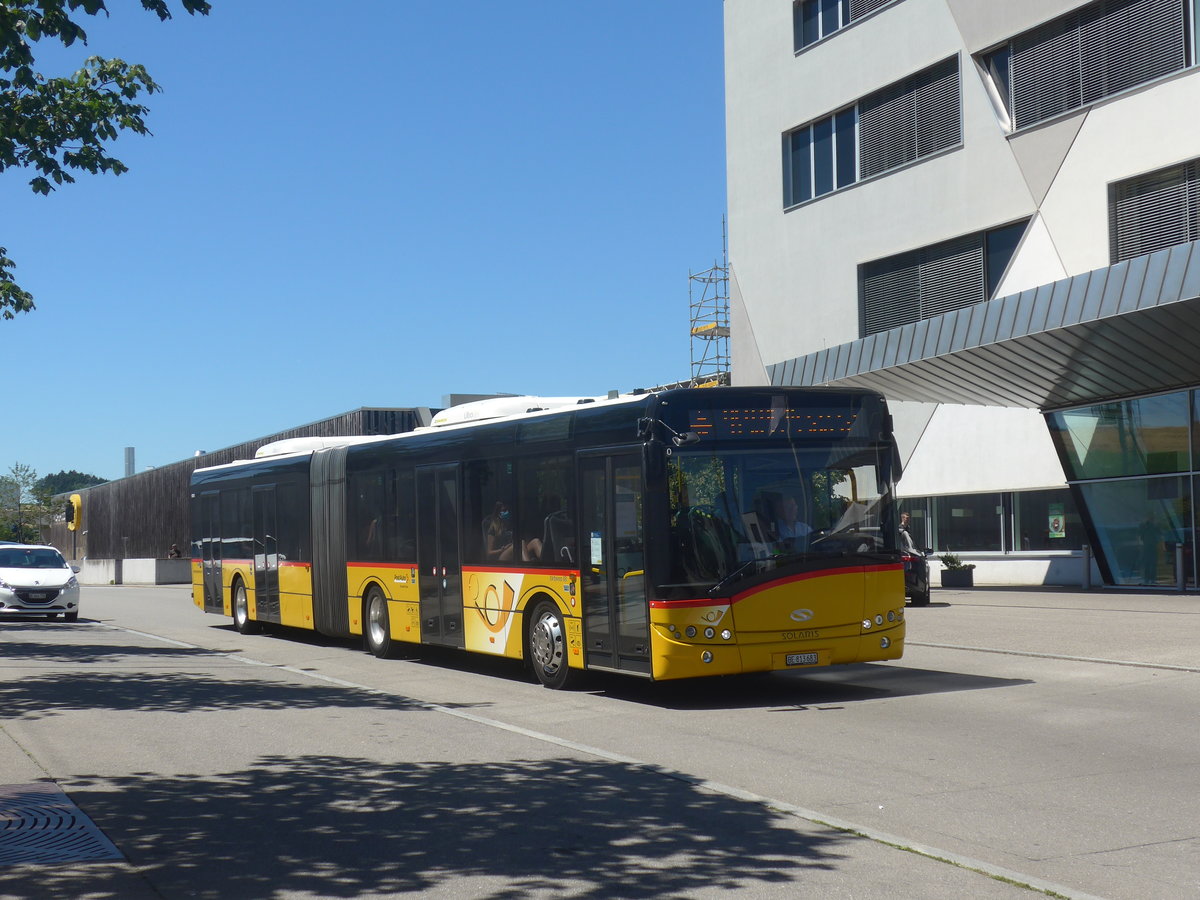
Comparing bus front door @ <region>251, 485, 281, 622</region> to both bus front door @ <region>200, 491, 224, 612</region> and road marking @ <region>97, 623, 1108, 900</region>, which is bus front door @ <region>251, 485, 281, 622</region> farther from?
road marking @ <region>97, 623, 1108, 900</region>

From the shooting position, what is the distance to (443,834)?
719cm

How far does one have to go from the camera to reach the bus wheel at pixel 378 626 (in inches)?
711

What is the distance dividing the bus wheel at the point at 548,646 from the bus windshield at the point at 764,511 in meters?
2.21

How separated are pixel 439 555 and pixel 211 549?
10.1 meters

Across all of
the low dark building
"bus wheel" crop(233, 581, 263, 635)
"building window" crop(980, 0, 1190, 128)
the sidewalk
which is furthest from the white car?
"building window" crop(980, 0, 1190, 128)

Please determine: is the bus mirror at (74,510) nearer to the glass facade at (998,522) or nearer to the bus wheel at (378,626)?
the glass facade at (998,522)

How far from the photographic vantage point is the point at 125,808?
8.04 m

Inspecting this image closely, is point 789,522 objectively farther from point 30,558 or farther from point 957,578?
point 30,558

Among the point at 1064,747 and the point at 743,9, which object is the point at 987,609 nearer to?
the point at 1064,747

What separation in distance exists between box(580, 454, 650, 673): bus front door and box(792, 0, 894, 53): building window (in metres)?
25.6

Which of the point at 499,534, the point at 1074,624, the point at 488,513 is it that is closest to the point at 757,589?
the point at 499,534

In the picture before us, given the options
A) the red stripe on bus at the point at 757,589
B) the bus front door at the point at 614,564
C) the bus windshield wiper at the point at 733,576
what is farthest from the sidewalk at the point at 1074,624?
the bus front door at the point at 614,564

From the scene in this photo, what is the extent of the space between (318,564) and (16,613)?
10.9 metres

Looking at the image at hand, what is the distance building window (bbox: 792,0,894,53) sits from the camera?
116 feet
